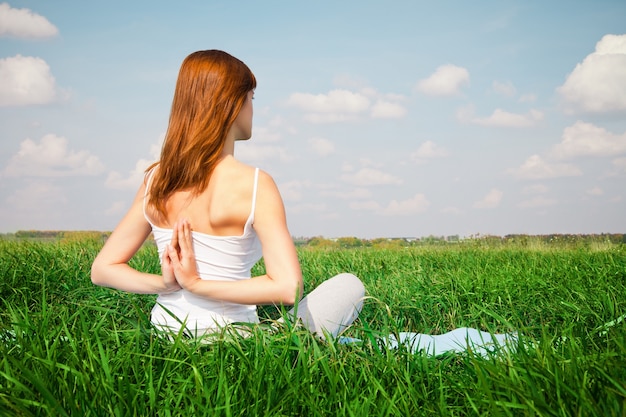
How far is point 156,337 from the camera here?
247 cm

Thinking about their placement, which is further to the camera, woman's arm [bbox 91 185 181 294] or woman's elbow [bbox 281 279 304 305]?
woman's arm [bbox 91 185 181 294]

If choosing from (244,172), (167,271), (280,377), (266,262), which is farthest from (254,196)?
(280,377)

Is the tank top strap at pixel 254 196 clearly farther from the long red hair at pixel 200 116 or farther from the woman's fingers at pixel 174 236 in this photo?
the woman's fingers at pixel 174 236

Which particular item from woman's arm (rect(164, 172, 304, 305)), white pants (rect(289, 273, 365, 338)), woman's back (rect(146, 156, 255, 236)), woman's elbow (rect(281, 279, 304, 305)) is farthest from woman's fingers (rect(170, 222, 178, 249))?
white pants (rect(289, 273, 365, 338))

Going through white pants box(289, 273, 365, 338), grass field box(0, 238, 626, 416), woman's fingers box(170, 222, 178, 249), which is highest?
woman's fingers box(170, 222, 178, 249)

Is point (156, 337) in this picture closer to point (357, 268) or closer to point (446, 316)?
point (446, 316)

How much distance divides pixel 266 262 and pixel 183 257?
40cm

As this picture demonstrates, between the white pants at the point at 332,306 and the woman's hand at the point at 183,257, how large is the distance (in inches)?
25.1

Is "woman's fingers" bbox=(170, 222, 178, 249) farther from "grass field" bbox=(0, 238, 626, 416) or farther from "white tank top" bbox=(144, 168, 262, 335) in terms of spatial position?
"grass field" bbox=(0, 238, 626, 416)

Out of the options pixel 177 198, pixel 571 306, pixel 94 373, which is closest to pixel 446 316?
pixel 571 306

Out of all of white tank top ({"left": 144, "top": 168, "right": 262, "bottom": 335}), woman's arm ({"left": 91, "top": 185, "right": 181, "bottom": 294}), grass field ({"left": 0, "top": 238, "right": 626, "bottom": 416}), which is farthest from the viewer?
woman's arm ({"left": 91, "top": 185, "right": 181, "bottom": 294})

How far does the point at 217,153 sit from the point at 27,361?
1220mm

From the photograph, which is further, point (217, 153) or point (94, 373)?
point (217, 153)

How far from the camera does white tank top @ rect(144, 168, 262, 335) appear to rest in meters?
2.83
